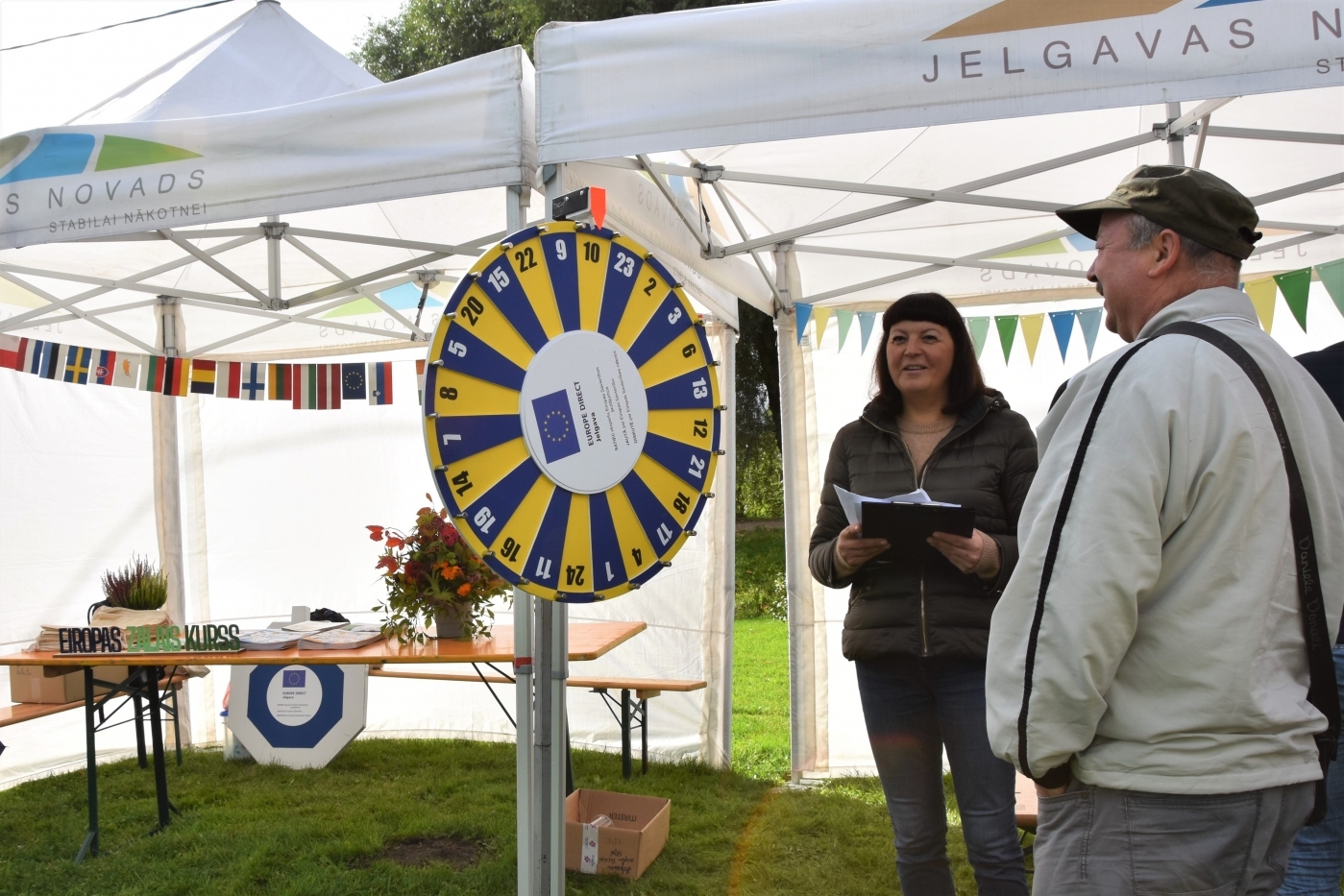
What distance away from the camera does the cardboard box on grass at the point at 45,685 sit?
166 inches

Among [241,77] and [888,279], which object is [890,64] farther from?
[241,77]

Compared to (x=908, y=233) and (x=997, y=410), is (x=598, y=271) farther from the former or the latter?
(x=908, y=233)

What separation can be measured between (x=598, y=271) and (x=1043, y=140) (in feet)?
8.10

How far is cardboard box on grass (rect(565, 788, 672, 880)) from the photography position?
3.38 metres

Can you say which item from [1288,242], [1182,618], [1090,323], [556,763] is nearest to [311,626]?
[556,763]

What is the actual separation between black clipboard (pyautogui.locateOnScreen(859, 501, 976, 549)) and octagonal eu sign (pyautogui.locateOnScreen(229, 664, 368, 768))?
362cm

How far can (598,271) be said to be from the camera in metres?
1.93

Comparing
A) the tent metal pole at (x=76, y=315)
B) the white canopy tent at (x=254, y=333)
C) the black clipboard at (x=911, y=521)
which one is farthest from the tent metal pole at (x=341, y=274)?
the black clipboard at (x=911, y=521)

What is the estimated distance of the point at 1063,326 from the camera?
14.9 ft

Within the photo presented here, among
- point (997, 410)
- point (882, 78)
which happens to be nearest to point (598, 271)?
point (882, 78)

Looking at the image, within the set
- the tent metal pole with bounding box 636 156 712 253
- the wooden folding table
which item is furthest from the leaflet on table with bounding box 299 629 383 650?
the tent metal pole with bounding box 636 156 712 253

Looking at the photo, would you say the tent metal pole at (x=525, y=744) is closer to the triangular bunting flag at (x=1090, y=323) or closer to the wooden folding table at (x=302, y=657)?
the wooden folding table at (x=302, y=657)

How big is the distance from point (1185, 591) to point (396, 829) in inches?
135

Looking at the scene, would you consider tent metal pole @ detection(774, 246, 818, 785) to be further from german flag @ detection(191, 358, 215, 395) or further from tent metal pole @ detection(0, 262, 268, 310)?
german flag @ detection(191, 358, 215, 395)
